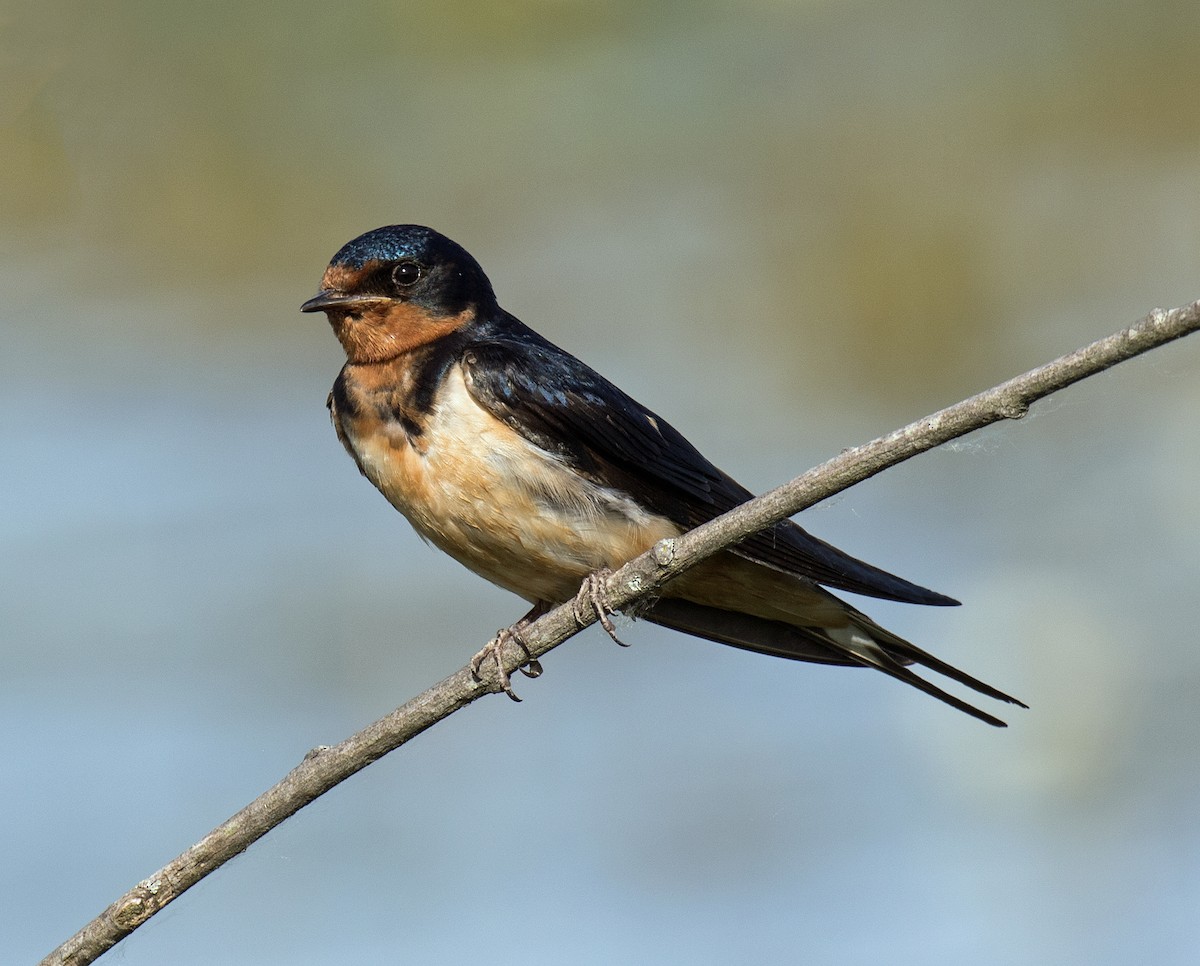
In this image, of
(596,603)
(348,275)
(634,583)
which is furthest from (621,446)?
(634,583)

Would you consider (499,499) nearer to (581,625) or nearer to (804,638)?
(581,625)

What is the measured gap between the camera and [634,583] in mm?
1896

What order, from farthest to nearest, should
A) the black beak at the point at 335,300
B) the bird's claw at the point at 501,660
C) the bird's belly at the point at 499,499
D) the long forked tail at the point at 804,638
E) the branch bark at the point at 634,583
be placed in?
the black beak at the point at 335,300 → the long forked tail at the point at 804,638 → the bird's belly at the point at 499,499 → the bird's claw at the point at 501,660 → the branch bark at the point at 634,583

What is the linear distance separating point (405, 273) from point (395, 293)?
5 centimetres

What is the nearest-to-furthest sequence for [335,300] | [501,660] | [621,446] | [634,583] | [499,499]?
1. [634,583]
2. [501,660]
3. [499,499]
4. [621,446]
5. [335,300]

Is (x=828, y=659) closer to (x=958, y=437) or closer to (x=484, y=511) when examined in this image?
(x=484, y=511)

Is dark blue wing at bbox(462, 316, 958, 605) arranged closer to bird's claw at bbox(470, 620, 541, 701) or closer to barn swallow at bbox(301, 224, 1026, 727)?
barn swallow at bbox(301, 224, 1026, 727)

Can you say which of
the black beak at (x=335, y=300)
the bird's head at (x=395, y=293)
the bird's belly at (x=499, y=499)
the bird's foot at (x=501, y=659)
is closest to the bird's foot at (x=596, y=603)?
the bird's foot at (x=501, y=659)

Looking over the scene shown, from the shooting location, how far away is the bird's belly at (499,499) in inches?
99.5

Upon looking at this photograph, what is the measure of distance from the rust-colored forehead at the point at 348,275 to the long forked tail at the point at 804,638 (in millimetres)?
803

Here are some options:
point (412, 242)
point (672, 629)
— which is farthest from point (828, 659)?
point (412, 242)

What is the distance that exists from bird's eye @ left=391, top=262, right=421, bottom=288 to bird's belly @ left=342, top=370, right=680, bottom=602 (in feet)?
0.94

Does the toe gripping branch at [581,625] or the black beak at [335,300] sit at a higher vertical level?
the black beak at [335,300]

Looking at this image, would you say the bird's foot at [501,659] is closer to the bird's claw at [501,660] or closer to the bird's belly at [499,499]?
the bird's claw at [501,660]
